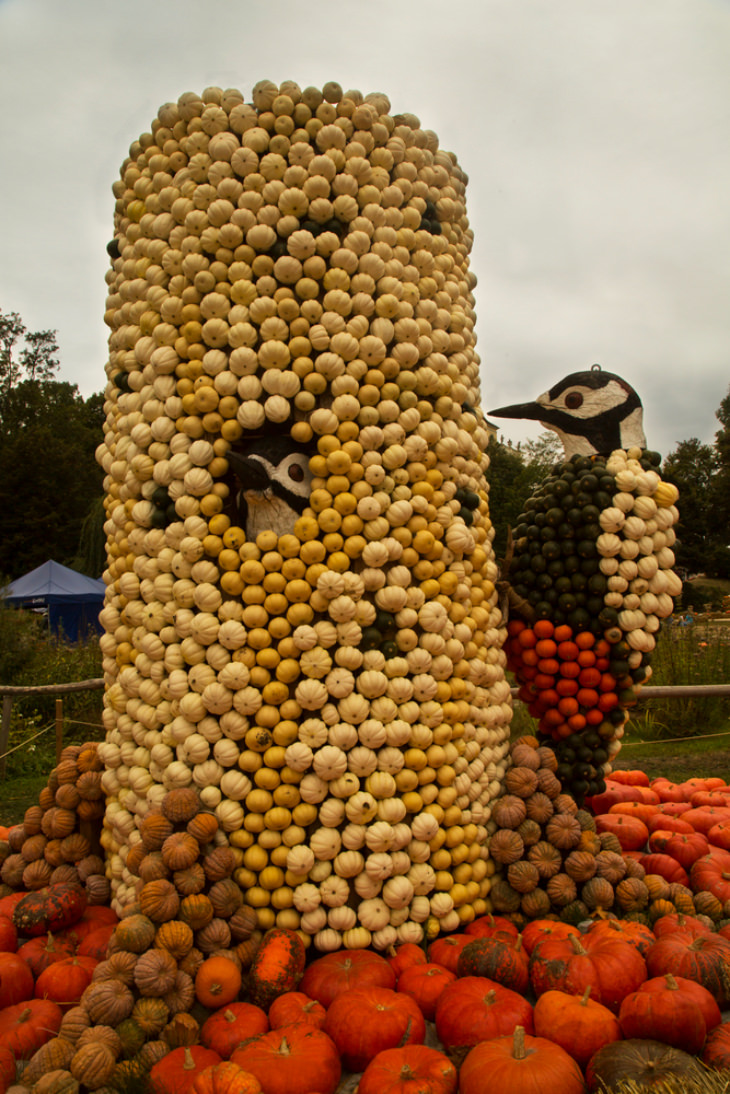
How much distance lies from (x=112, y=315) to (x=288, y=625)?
208 centimetres

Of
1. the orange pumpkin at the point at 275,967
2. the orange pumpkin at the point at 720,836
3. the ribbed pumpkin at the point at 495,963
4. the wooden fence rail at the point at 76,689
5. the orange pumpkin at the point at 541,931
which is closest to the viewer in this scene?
the orange pumpkin at the point at 275,967

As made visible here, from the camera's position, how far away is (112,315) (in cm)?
396

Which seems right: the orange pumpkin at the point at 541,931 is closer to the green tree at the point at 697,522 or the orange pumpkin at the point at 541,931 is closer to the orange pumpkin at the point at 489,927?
the orange pumpkin at the point at 489,927

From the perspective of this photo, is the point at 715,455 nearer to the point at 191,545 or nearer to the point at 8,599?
the point at 8,599

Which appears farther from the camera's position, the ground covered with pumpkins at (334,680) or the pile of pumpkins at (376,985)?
the ground covered with pumpkins at (334,680)

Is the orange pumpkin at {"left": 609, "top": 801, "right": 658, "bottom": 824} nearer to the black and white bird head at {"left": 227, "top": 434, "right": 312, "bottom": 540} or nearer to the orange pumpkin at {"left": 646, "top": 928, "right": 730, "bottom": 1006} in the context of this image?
the orange pumpkin at {"left": 646, "top": 928, "right": 730, "bottom": 1006}

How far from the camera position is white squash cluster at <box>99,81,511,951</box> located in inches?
120

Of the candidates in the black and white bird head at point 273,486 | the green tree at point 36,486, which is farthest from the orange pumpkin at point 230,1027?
the green tree at point 36,486

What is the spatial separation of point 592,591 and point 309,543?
154cm

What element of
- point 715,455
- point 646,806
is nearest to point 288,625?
point 646,806

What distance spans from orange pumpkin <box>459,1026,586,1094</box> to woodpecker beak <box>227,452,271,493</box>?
217cm

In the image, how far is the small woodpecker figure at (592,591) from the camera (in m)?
3.66

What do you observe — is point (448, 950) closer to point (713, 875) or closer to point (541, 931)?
point (541, 931)

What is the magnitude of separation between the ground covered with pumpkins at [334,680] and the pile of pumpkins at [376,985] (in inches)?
0.6
